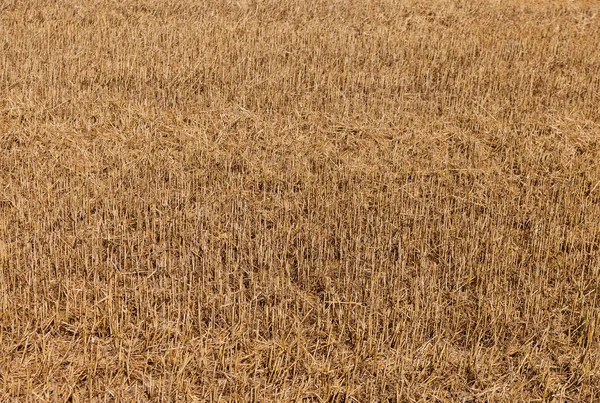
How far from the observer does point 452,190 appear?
247 inches

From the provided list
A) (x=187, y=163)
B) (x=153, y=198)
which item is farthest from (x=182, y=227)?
(x=187, y=163)

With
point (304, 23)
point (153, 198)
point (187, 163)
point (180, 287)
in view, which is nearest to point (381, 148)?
point (187, 163)

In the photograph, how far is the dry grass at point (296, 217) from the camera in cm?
403

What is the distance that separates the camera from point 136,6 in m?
11.9

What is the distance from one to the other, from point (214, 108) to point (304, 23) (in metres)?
3.88

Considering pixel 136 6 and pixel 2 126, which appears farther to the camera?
pixel 136 6

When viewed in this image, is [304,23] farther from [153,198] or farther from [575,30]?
[153,198]

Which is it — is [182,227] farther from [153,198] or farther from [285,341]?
[285,341]

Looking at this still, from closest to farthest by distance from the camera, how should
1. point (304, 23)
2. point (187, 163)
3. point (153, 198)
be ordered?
point (153, 198) < point (187, 163) < point (304, 23)

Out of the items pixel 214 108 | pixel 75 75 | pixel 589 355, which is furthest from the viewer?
pixel 75 75

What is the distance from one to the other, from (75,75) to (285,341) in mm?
5461

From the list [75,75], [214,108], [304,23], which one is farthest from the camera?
[304,23]

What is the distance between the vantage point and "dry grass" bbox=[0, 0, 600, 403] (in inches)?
159

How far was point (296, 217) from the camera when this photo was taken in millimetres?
5773
